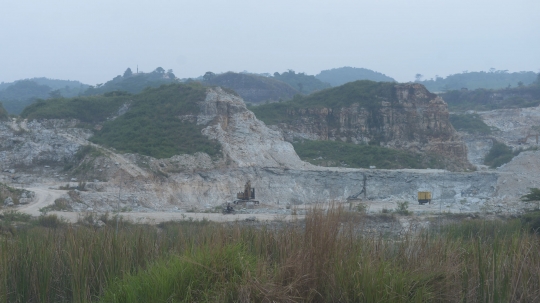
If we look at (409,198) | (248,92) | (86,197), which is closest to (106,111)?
(86,197)

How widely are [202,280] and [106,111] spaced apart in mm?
41996

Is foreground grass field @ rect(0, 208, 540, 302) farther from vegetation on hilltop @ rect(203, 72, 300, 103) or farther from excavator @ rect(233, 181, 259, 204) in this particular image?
vegetation on hilltop @ rect(203, 72, 300, 103)

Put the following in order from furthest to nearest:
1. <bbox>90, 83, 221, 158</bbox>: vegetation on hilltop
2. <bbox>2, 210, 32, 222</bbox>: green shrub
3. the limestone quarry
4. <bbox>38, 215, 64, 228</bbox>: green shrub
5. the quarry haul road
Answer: <bbox>90, 83, 221, 158</bbox>: vegetation on hilltop < the limestone quarry < the quarry haul road < <bbox>2, 210, 32, 222</bbox>: green shrub < <bbox>38, 215, 64, 228</bbox>: green shrub

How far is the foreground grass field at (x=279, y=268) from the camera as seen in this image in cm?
559

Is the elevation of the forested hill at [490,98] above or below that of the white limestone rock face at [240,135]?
above

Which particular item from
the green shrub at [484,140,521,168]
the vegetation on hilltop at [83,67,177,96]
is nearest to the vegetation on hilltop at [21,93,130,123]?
the vegetation on hilltop at [83,67,177,96]

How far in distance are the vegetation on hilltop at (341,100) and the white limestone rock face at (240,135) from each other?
43.1 ft

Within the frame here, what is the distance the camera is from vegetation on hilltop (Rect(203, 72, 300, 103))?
330ft

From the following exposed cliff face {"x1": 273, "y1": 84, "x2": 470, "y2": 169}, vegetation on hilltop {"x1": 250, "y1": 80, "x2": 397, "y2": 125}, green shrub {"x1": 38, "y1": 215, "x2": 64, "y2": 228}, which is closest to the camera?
green shrub {"x1": 38, "y1": 215, "x2": 64, "y2": 228}

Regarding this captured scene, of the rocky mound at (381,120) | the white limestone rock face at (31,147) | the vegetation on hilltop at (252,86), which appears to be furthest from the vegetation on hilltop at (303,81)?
the white limestone rock face at (31,147)

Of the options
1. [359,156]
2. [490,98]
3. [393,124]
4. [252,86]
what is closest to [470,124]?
[490,98]

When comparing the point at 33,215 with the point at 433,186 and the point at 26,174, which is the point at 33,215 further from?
the point at 433,186

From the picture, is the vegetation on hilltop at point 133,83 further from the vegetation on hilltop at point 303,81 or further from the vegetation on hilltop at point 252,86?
the vegetation on hilltop at point 303,81

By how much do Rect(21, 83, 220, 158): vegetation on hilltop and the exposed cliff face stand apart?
542 inches
